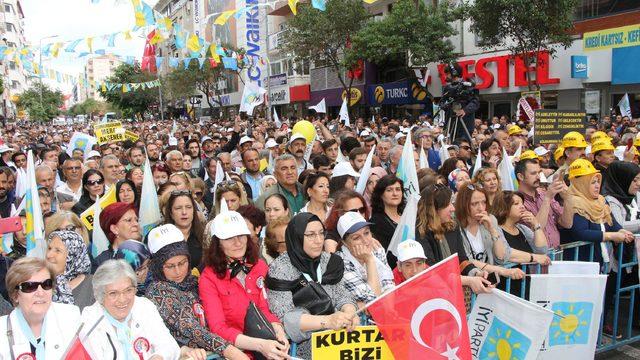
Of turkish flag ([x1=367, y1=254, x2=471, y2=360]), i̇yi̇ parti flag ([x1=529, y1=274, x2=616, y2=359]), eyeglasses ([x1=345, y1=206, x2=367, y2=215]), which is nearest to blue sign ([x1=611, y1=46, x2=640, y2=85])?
i̇yi̇ parti flag ([x1=529, y1=274, x2=616, y2=359])

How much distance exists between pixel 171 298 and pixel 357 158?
4.36 metres

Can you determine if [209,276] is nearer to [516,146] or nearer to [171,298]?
[171,298]

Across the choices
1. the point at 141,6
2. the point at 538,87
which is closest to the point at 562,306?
the point at 141,6

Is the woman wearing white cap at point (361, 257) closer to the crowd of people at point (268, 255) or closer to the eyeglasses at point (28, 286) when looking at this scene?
the crowd of people at point (268, 255)

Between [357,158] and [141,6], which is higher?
[141,6]

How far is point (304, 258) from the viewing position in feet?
11.5

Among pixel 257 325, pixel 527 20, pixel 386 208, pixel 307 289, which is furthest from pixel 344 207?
pixel 527 20

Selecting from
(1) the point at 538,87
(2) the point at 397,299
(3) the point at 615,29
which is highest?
(3) the point at 615,29

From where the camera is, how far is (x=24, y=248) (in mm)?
4785

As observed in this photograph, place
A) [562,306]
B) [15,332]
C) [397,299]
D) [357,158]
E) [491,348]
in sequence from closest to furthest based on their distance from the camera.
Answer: [15,332], [397,299], [491,348], [562,306], [357,158]

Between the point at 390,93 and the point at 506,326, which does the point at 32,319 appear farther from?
the point at 390,93

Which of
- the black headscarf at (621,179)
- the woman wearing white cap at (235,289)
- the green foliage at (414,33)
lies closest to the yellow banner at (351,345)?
the woman wearing white cap at (235,289)

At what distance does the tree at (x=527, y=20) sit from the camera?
742 inches

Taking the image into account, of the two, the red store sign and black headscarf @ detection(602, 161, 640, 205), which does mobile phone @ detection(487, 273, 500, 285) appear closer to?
black headscarf @ detection(602, 161, 640, 205)
